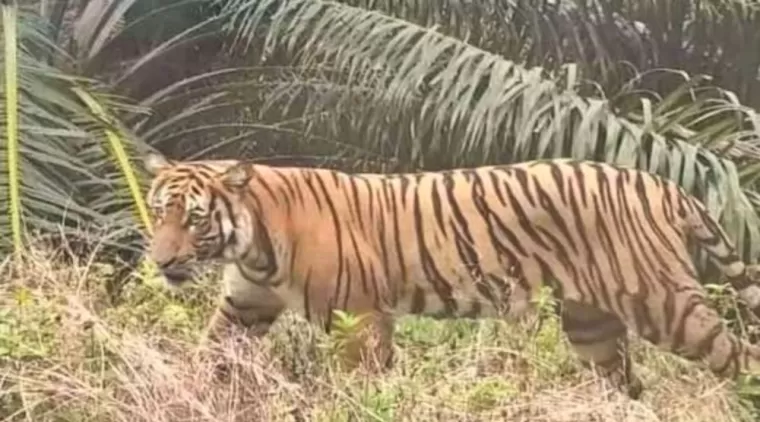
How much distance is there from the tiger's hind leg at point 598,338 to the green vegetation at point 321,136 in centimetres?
10

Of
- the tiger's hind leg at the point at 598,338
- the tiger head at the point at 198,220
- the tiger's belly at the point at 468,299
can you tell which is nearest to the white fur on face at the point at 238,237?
the tiger head at the point at 198,220

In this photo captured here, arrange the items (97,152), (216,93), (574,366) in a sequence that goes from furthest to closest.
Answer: (216,93), (97,152), (574,366)

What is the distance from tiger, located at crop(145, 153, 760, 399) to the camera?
18.7 ft

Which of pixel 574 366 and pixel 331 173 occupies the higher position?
pixel 331 173

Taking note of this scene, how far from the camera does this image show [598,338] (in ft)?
19.7

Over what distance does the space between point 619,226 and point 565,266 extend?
21cm

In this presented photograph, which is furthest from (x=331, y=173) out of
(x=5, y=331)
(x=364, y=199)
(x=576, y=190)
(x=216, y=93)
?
(x=216, y=93)

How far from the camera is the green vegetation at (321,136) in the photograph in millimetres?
5199

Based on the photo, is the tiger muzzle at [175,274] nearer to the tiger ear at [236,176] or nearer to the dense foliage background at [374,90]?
the tiger ear at [236,176]

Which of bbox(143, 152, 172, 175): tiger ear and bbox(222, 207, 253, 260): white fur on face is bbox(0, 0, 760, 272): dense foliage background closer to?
bbox(143, 152, 172, 175): tiger ear

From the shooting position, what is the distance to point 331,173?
19.8 feet

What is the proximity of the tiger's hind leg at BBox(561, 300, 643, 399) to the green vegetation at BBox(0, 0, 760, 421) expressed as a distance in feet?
0.33

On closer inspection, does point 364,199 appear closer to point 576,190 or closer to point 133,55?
point 576,190

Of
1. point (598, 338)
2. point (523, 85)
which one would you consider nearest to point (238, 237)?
point (598, 338)
